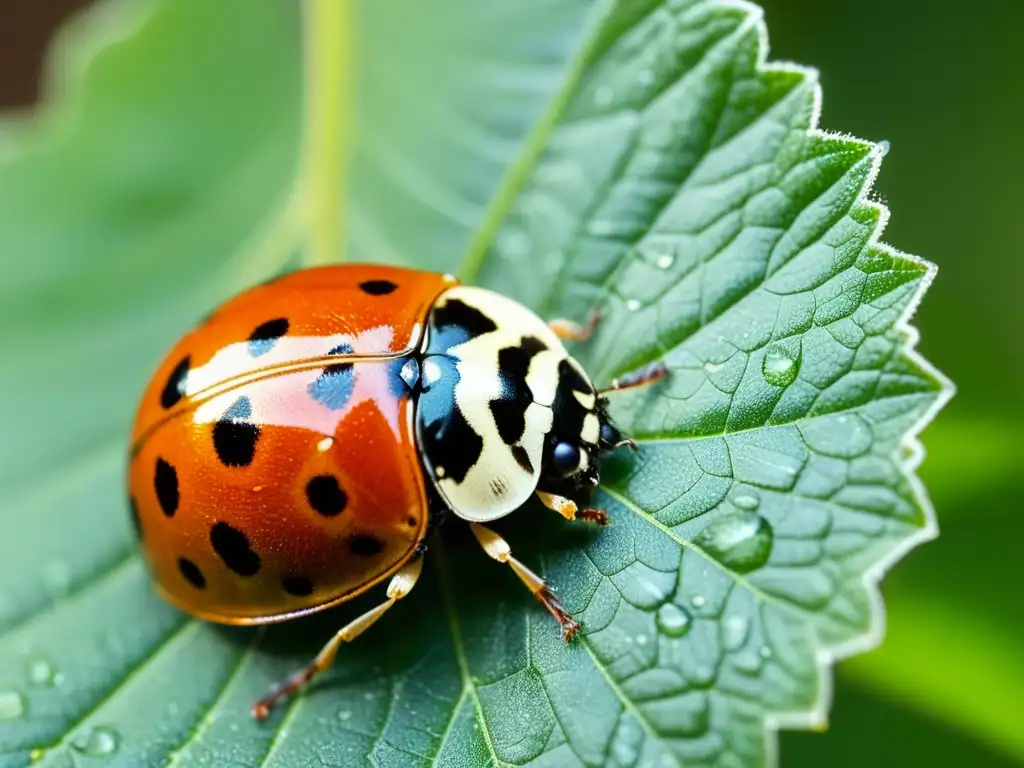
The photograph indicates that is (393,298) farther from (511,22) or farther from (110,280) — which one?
(110,280)

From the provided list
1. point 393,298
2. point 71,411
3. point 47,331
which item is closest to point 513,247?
point 393,298

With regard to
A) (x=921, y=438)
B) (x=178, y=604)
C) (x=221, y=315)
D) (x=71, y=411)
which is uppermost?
(x=221, y=315)

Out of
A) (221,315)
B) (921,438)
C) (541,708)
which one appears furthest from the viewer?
(921,438)

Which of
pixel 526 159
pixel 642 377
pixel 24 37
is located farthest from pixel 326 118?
pixel 24 37

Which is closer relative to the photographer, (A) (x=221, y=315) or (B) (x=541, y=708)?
(B) (x=541, y=708)

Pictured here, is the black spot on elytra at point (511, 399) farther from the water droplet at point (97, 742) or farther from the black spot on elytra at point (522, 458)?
the water droplet at point (97, 742)

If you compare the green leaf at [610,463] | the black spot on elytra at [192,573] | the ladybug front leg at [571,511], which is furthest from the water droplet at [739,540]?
the black spot on elytra at [192,573]

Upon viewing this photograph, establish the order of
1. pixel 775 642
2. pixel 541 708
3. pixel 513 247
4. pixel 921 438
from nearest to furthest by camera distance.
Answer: pixel 775 642, pixel 541 708, pixel 513 247, pixel 921 438
